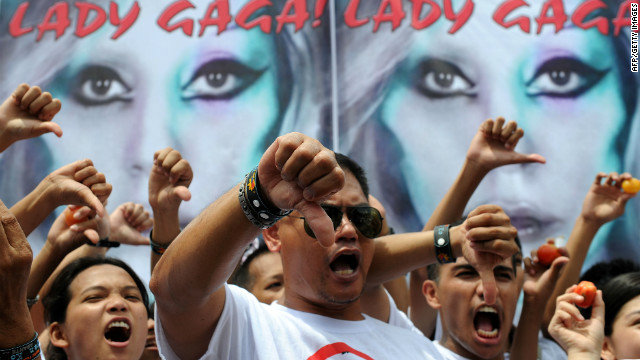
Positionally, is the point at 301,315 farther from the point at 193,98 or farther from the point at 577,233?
the point at 193,98

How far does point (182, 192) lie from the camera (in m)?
2.23

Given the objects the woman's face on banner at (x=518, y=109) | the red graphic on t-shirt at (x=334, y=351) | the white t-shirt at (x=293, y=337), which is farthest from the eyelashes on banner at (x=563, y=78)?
the red graphic on t-shirt at (x=334, y=351)

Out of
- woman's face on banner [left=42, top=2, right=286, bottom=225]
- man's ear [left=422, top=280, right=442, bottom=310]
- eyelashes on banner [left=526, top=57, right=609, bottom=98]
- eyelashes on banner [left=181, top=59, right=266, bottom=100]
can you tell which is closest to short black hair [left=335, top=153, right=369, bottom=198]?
man's ear [left=422, top=280, right=442, bottom=310]

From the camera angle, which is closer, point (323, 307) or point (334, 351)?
point (334, 351)

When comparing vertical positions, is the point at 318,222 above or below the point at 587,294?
above

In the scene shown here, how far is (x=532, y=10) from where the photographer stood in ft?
13.5

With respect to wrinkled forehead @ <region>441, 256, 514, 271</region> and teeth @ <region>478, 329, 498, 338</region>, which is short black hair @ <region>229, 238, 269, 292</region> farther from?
teeth @ <region>478, 329, 498, 338</region>

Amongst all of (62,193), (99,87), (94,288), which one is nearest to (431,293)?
(94,288)

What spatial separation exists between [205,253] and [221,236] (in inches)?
2.2

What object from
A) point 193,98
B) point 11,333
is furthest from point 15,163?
point 11,333

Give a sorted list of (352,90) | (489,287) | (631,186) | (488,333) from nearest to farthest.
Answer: (489,287), (488,333), (631,186), (352,90)

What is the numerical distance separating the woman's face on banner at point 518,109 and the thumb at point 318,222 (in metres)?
2.65

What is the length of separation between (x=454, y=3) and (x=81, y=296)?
9.09ft

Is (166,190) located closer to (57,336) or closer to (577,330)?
(57,336)
